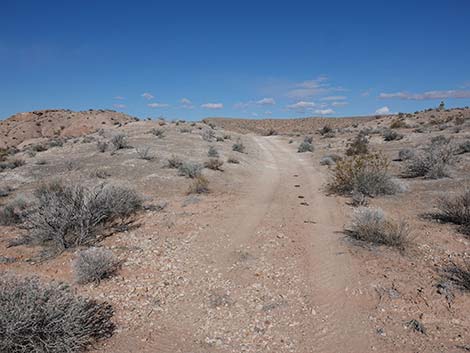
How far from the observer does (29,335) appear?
3.85m

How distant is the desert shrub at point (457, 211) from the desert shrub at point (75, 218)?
8387 mm

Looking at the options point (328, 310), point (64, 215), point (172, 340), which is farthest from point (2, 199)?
point (328, 310)

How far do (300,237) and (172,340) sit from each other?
417cm

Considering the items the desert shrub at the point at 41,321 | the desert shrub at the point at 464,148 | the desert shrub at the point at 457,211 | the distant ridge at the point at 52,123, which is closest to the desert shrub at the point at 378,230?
the desert shrub at the point at 457,211

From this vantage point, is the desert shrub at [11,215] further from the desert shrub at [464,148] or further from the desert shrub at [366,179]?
the desert shrub at [464,148]

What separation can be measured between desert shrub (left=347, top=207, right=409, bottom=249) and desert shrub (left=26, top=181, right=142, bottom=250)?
6059mm

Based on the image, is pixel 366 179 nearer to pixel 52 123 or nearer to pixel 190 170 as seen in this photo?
pixel 190 170

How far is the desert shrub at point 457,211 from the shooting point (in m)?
7.71

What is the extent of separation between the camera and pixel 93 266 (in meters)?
6.00

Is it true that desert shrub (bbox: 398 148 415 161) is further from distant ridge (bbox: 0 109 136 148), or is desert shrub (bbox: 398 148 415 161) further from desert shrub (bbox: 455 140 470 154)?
distant ridge (bbox: 0 109 136 148)

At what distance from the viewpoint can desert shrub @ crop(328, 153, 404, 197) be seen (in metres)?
10.9

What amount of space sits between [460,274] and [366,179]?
5.76 meters

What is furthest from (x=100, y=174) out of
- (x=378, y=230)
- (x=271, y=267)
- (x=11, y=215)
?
(x=378, y=230)

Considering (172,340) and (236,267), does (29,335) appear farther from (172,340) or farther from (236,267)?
(236,267)
